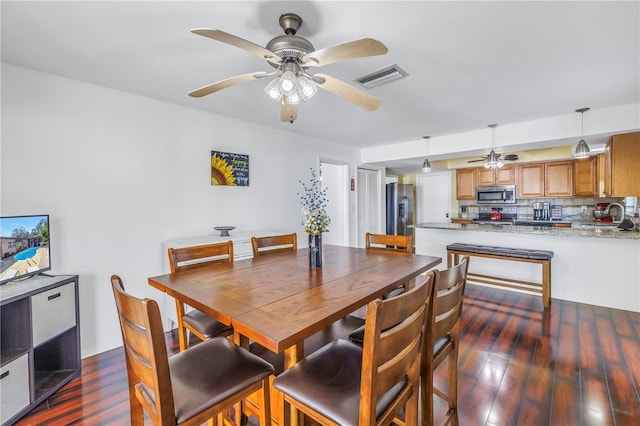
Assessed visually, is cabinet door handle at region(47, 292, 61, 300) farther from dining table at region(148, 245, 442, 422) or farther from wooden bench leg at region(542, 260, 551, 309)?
wooden bench leg at region(542, 260, 551, 309)

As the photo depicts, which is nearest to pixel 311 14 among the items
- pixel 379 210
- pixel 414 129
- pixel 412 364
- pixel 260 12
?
pixel 260 12

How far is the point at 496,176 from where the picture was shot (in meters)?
5.87

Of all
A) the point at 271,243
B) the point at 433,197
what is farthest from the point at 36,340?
the point at 433,197

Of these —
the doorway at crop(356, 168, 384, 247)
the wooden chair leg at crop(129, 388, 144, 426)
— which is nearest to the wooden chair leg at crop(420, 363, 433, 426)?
the wooden chair leg at crop(129, 388, 144, 426)

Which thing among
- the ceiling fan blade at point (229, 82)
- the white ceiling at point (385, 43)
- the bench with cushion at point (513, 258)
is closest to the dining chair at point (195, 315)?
the ceiling fan blade at point (229, 82)

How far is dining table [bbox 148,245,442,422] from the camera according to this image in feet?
3.36

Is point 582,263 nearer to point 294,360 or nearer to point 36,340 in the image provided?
point 294,360

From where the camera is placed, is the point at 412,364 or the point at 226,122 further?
the point at 226,122

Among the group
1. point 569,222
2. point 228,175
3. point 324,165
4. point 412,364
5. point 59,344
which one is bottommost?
point 59,344

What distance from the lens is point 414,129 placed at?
3912 millimetres

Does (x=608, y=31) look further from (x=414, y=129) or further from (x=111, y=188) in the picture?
(x=111, y=188)

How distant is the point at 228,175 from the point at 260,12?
2.02 m

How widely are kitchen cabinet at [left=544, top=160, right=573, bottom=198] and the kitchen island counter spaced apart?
176 cm

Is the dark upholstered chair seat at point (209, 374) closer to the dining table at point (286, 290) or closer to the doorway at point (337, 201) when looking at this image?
the dining table at point (286, 290)
